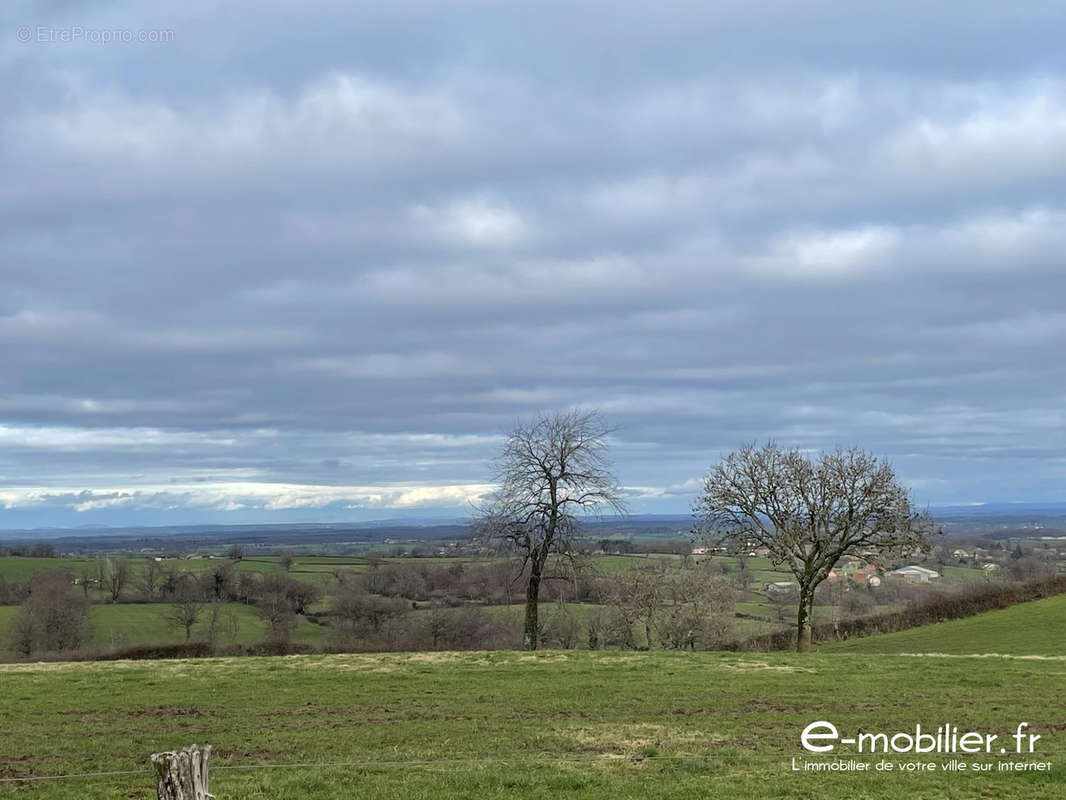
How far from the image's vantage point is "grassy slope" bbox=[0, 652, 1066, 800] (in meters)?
12.6

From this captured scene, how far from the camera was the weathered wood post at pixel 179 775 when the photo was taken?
7.69 meters

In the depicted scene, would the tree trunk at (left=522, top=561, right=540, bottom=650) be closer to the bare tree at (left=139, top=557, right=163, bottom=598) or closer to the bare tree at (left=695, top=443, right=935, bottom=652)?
the bare tree at (left=695, top=443, right=935, bottom=652)

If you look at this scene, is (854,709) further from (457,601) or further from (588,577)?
(457,601)

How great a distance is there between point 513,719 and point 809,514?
82.9 ft

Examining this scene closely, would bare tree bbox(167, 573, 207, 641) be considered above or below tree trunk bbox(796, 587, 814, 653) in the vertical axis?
below

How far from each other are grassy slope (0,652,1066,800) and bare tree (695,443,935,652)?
413 inches

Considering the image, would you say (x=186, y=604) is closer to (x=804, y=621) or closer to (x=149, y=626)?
(x=149, y=626)

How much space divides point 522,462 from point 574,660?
39.0ft

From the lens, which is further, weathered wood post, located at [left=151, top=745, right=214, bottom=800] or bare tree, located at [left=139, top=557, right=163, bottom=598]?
bare tree, located at [left=139, top=557, right=163, bottom=598]

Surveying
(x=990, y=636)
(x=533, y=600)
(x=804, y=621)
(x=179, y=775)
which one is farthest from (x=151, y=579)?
(x=179, y=775)

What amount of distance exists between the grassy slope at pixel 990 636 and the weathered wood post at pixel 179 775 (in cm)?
3792

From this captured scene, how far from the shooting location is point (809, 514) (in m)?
39.8

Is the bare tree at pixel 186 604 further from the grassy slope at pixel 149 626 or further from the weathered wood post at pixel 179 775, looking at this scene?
the weathered wood post at pixel 179 775

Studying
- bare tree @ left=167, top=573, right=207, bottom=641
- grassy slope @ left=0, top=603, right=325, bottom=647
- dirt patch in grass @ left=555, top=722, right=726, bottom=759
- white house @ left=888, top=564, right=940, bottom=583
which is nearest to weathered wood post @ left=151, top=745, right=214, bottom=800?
dirt patch in grass @ left=555, top=722, right=726, bottom=759
